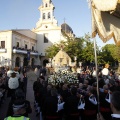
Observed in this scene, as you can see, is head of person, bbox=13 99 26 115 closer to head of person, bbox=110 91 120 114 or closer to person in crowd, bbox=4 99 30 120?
person in crowd, bbox=4 99 30 120

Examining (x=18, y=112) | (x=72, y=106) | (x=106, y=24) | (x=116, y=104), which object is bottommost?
(x=72, y=106)

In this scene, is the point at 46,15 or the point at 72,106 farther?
the point at 46,15

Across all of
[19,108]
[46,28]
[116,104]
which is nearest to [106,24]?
[116,104]

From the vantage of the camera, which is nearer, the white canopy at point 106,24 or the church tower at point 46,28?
the white canopy at point 106,24

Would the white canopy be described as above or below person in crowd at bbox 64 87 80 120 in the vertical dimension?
above

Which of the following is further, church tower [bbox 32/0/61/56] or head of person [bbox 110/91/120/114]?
A: church tower [bbox 32/0/61/56]

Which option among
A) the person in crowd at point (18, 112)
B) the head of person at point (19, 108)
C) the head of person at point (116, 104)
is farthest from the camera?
the head of person at point (19, 108)

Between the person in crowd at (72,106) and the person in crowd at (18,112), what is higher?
the person in crowd at (18,112)

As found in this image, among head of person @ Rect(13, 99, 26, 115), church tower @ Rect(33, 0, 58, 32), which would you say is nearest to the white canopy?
head of person @ Rect(13, 99, 26, 115)

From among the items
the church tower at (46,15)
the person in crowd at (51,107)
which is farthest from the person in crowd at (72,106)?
the church tower at (46,15)

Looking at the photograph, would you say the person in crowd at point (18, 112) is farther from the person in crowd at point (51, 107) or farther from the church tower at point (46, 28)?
the church tower at point (46, 28)

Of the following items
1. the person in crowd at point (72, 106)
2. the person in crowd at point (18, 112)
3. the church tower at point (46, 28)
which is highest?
the church tower at point (46, 28)

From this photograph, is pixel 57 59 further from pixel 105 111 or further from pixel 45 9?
pixel 45 9

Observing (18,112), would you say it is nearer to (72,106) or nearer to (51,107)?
(51,107)
